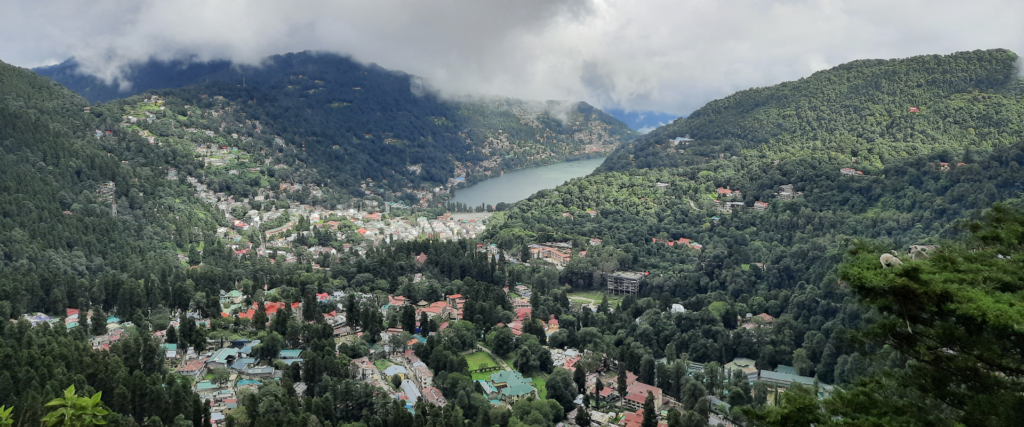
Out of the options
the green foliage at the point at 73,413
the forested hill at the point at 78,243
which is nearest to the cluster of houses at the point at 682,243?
the forested hill at the point at 78,243

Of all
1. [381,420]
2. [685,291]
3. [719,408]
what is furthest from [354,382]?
[685,291]

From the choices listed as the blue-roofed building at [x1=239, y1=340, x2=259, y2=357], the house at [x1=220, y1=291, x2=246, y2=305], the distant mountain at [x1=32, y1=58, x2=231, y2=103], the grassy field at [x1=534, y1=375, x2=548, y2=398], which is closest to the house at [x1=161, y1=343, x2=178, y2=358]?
the blue-roofed building at [x1=239, y1=340, x2=259, y2=357]

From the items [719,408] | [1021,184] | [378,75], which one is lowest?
Result: [719,408]

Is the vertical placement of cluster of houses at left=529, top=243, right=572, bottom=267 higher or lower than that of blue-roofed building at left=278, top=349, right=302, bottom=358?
higher

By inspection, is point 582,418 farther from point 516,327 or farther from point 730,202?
point 730,202

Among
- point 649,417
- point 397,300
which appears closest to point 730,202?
point 397,300

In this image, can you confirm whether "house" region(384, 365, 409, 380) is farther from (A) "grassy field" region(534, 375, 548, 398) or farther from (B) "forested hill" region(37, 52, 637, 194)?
(B) "forested hill" region(37, 52, 637, 194)

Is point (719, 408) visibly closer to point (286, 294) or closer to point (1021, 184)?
point (286, 294)
